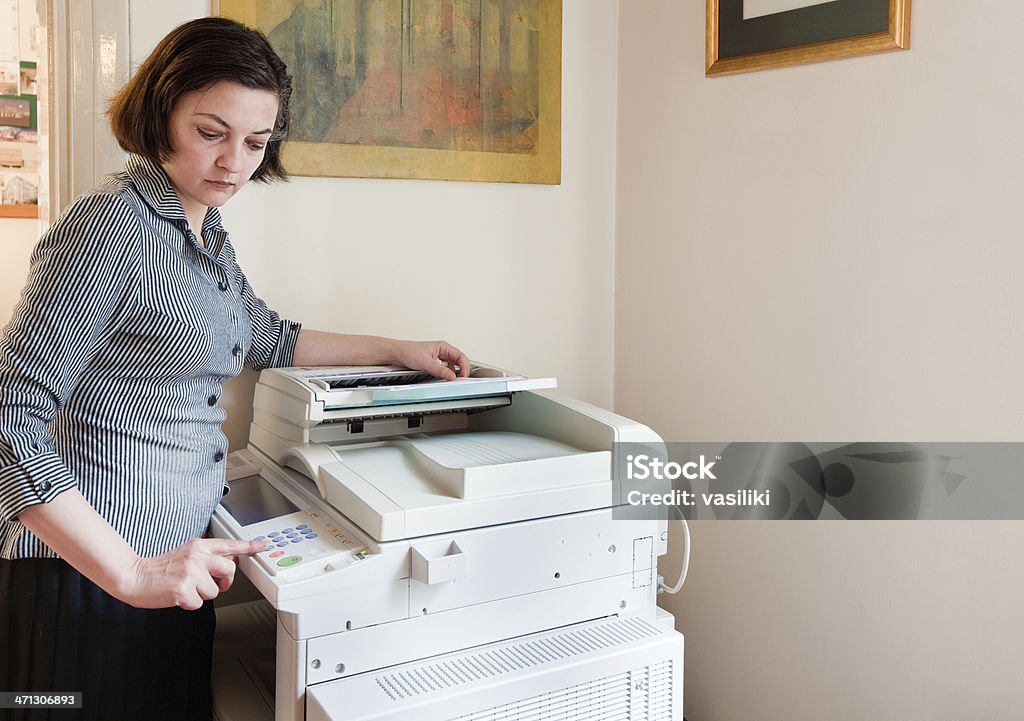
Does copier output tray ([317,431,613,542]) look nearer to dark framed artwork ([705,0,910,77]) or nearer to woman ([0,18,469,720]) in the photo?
woman ([0,18,469,720])

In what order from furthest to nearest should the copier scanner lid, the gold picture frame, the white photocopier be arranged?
1. the gold picture frame
2. the copier scanner lid
3. the white photocopier

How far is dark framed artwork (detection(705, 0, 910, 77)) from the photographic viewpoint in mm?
1500

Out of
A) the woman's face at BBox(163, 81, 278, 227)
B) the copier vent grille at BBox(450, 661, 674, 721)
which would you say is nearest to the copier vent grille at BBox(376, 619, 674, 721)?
the copier vent grille at BBox(450, 661, 674, 721)

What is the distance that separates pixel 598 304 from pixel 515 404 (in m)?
0.58

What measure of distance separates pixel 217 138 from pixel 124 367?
311mm

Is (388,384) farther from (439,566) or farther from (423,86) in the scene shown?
(423,86)

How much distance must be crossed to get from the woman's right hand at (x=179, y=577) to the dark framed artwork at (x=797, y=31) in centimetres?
129

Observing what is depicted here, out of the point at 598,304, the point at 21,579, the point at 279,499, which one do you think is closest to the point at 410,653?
the point at 279,499

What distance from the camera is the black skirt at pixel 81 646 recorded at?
115cm

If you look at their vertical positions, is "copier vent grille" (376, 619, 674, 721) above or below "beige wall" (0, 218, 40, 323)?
below

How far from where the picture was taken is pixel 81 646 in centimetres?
117

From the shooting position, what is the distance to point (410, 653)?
3.85 feet

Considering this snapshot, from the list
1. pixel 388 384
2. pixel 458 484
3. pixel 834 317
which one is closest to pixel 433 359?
pixel 388 384

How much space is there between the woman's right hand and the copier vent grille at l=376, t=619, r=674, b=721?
0.24m
